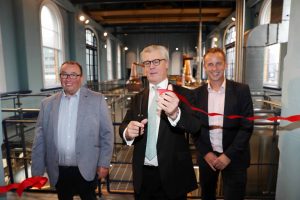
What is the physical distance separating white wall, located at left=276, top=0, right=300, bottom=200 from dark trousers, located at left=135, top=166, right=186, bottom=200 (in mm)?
1019

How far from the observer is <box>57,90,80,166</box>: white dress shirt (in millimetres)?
1665

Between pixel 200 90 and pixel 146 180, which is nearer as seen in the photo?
pixel 146 180

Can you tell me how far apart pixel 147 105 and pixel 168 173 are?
0.44 metres

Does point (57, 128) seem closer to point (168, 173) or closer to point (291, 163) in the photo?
point (168, 173)

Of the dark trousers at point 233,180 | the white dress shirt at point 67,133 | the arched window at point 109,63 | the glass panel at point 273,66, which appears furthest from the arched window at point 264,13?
the arched window at point 109,63

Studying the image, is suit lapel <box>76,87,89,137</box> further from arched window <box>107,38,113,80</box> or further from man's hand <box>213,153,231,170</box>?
arched window <box>107,38,113,80</box>

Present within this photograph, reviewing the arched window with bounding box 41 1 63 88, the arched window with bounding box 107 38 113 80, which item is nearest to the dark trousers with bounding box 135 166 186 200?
the arched window with bounding box 41 1 63 88

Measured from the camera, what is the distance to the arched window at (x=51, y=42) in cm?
817

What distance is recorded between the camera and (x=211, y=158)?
167 cm

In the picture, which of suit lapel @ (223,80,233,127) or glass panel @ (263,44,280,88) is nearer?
suit lapel @ (223,80,233,127)

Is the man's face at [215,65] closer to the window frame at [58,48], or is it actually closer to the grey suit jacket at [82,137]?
A: the grey suit jacket at [82,137]

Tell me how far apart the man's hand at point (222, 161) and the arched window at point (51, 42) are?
764cm

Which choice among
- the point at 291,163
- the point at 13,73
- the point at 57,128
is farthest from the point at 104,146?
the point at 13,73

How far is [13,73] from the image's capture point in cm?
651
